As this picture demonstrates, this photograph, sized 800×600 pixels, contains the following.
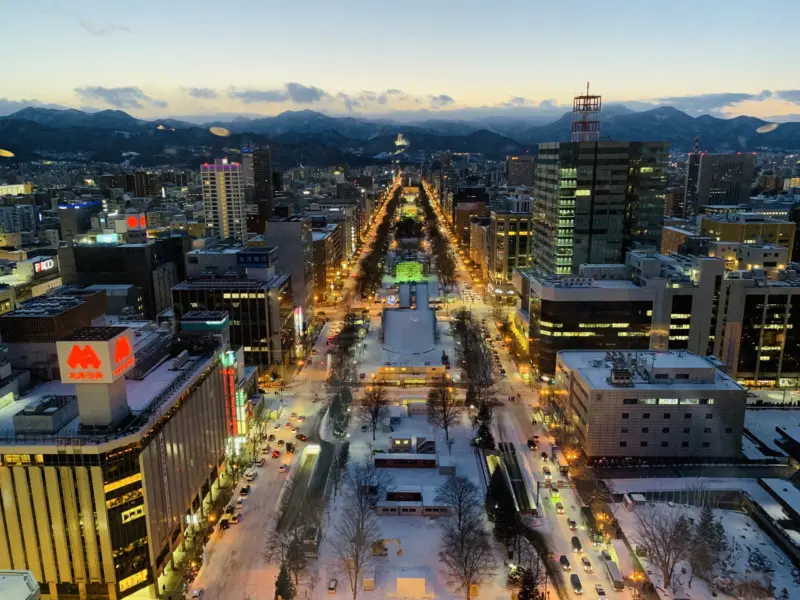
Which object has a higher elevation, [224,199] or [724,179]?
[724,179]

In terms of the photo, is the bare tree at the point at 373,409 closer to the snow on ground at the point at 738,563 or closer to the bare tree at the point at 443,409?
the bare tree at the point at 443,409

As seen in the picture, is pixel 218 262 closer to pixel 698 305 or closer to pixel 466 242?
pixel 698 305

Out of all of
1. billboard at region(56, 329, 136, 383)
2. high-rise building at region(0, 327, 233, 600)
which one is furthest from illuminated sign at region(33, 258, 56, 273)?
billboard at region(56, 329, 136, 383)

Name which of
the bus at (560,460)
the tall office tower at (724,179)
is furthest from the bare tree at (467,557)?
the tall office tower at (724,179)

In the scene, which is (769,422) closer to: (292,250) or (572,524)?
(572,524)

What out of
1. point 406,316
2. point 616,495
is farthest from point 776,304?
point 406,316

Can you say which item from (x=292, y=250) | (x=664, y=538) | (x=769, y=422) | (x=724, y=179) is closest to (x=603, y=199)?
(x=769, y=422)
